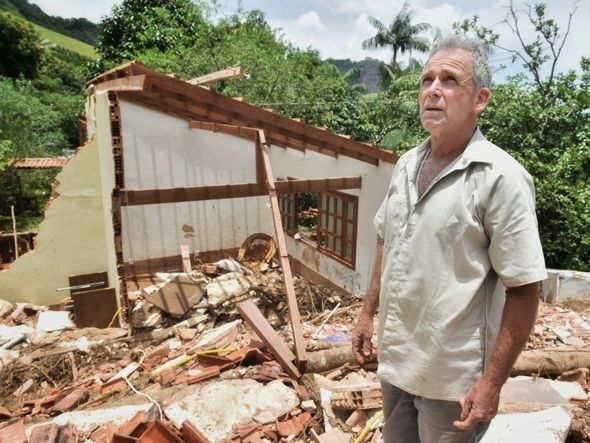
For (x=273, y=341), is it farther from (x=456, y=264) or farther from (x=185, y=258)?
(x=185, y=258)

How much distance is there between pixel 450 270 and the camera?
1.53 m

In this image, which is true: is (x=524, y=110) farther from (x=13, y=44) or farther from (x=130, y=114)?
(x=13, y=44)

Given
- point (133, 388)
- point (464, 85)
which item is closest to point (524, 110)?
point (464, 85)

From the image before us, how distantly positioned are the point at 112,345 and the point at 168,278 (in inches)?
62.9

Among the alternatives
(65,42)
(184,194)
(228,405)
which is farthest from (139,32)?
(65,42)

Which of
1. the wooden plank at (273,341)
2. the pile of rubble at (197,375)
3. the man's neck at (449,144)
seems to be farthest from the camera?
the wooden plank at (273,341)

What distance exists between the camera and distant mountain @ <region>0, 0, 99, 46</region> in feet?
180

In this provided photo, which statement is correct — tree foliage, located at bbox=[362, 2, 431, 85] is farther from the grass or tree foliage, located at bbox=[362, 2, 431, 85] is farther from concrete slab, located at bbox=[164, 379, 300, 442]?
the grass

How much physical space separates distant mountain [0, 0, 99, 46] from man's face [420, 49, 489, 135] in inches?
2548

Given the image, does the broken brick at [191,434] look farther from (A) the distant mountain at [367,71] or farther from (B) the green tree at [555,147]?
(A) the distant mountain at [367,71]

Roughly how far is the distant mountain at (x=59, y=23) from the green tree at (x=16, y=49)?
27417 millimetres

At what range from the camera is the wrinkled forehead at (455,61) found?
1.57m

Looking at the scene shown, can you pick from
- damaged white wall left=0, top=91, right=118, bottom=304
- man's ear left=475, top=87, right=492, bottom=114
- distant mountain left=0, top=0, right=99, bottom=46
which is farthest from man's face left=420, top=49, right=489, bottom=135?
distant mountain left=0, top=0, right=99, bottom=46

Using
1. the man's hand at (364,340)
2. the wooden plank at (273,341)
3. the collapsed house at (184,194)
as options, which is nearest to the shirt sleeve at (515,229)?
the man's hand at (364,340)
